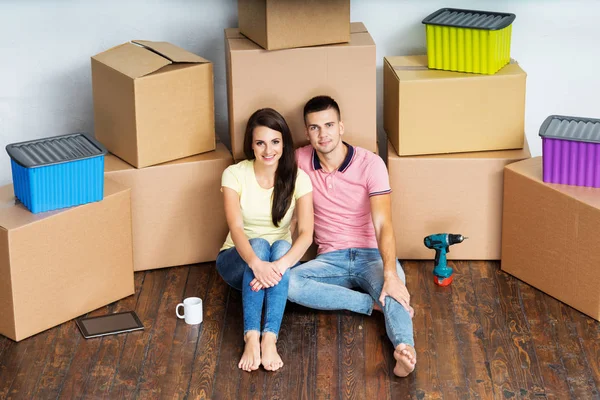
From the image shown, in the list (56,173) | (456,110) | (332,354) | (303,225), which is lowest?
(332,354)

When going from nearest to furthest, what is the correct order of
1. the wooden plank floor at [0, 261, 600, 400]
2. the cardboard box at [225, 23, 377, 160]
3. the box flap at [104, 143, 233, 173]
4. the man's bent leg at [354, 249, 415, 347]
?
the wooden plank floor at [0, 261, 600, 400] → the man's bent leg at [354, 249, 415, 347] → the cardboard box at [225, 23, 377, 160] → the box flap at [104, 143, 233, 173]

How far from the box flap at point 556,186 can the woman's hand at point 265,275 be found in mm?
986

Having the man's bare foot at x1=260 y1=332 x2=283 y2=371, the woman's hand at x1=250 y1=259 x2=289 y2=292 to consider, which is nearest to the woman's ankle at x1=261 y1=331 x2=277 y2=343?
the man's bare foot at x1=260 y1=332 x2=283 y2=371

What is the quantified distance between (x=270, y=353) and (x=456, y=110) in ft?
3.84

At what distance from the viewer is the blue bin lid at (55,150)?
111 inches

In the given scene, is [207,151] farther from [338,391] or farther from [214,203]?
[338,391]

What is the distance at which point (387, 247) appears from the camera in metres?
3.00

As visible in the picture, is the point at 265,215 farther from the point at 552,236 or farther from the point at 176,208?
the point at 552,236

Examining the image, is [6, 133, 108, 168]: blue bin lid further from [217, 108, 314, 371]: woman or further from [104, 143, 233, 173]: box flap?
[217, 108, 314, 371]: woman

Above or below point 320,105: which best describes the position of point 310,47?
above

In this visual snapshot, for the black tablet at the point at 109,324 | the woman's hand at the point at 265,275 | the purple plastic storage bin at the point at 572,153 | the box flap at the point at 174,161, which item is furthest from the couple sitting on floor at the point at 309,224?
the purple plastic storage bin at the point at 572,153

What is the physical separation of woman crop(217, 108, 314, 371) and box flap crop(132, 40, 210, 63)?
36 cm

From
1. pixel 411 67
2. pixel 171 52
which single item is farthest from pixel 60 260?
pixel 411 67

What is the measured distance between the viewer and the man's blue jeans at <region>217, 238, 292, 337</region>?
283 cm
